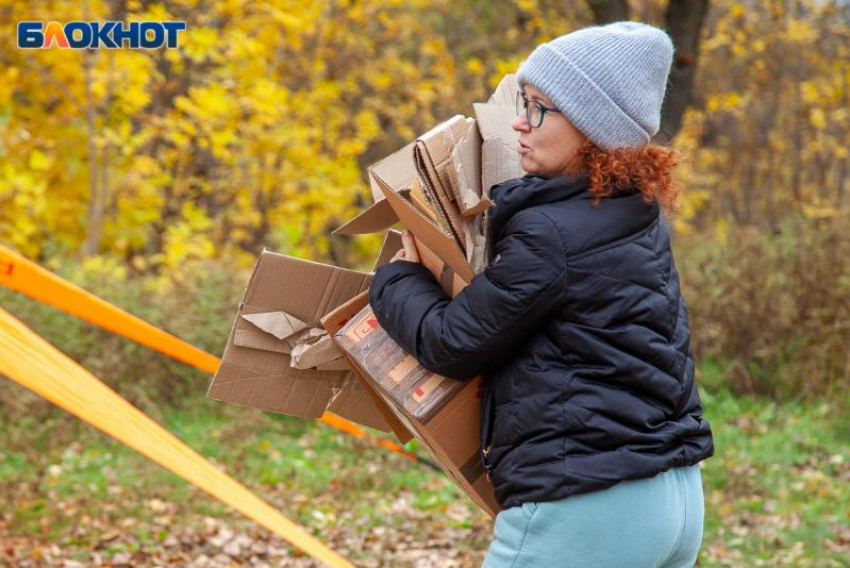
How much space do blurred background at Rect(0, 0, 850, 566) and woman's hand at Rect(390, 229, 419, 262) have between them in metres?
0.69

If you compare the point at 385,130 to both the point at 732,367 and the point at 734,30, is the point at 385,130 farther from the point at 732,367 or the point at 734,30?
the point at 732,367

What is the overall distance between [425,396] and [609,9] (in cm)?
706

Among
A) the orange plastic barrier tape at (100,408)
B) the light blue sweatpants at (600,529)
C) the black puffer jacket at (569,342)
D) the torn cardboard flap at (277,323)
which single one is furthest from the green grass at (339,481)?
the black puffer jacket at (569,342)

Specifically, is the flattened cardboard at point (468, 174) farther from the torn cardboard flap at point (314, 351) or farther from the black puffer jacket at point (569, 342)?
the torn cardboard flap at point (314, 351)

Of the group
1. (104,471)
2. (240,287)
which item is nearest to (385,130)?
(240,287)

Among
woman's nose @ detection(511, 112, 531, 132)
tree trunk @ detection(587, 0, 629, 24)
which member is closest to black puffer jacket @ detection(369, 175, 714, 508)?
woman's nose @ detection(511, 112, 531, 132)

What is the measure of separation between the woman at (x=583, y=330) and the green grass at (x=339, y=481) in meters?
3.10

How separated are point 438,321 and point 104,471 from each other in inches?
198

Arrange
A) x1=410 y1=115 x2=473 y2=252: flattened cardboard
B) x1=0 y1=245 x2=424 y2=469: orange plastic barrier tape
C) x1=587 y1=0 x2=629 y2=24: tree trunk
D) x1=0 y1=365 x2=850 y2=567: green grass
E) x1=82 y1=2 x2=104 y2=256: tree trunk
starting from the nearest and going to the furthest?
x1=410 y1=115 x2=473 y2=252: flattened cardboard → x1=0 y1=245 x2=424 y2=469: orange plastic barrier tape → x1=0 y1=365 x2=850 y2=567: green grass → x1=587 y1=0 x2=629 y2=24: tree trunk → x1=82 y1=2 x2=104 y2=256: tree trunk

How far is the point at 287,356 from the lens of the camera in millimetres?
2902

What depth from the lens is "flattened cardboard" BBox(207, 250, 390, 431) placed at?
9.21ft

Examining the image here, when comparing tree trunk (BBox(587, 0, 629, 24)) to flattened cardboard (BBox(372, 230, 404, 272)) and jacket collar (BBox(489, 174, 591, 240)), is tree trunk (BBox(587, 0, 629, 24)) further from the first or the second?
jacket collar (BBox(489, 174, 591, 240))

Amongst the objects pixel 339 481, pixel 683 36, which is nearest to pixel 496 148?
pixel 339 481

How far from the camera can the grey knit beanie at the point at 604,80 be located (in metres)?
2.34
